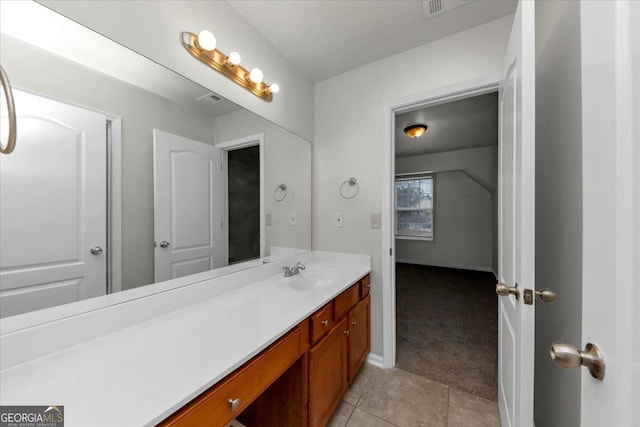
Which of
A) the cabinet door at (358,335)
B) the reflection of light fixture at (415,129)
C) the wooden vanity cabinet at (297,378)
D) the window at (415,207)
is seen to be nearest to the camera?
the wooden vanity cabinet at (297,378)

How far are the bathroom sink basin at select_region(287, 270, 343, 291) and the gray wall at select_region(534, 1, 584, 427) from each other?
3.48 ft

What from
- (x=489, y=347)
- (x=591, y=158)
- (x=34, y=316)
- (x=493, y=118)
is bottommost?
(x=489, y=347)

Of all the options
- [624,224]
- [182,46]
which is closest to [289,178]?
[182,46]

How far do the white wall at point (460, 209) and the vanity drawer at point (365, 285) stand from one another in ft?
11.7

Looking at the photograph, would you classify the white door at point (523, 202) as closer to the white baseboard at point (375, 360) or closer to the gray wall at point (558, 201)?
the gray wall at point (558, 201)

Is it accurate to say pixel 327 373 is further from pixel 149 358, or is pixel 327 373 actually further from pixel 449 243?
pixel 449 243

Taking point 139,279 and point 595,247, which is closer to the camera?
point 595,247

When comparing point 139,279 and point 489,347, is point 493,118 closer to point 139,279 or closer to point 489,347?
point 489,347

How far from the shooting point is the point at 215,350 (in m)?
0.76

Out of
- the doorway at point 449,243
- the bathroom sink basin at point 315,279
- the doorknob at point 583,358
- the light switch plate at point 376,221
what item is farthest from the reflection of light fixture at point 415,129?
the doorknob at point 583,358

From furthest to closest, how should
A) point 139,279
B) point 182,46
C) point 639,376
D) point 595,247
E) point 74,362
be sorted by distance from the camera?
point 182,46 < point 139,279 < point 74,362 < point 595,247 < point 639,376

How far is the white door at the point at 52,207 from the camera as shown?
0.75 metres

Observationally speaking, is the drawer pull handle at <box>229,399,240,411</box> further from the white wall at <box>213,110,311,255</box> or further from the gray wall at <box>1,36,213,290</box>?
the white wall at <box>213,110,311,255</box>

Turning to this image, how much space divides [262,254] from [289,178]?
2.15 feet
